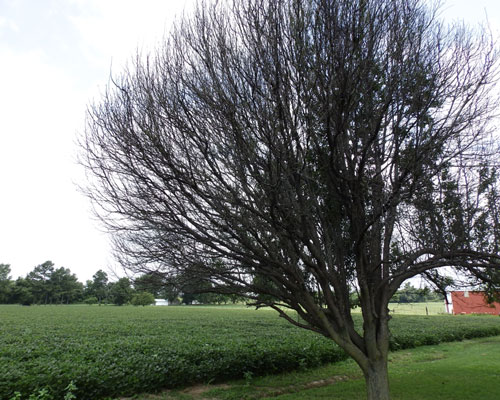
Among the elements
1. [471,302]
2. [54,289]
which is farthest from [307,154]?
[54,289]

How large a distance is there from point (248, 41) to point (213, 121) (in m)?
1.03

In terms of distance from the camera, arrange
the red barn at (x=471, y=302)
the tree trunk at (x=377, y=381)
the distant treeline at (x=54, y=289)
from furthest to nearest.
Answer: the distant treeline at (x=54, y=289) < the red barn at (x=471, y=302) < the tree trunk at (x=377, y=381)

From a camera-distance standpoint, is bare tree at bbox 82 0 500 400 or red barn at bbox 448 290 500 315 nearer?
bare tree at bbox 82 0 500 400

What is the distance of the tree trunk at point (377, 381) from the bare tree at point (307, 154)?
21mm

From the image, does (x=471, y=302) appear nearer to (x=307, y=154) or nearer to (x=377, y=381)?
(x=377, y=381)

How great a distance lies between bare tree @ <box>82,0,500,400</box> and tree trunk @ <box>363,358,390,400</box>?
Result: 0.02m

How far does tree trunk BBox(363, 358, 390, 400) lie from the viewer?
486 cm

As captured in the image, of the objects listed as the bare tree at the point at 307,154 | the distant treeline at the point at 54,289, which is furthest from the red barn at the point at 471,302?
the distant treeline at the point at 54,289

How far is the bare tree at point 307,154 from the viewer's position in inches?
155

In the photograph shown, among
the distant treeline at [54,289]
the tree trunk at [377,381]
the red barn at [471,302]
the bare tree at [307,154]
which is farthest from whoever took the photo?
the distant treeline at [54,289]

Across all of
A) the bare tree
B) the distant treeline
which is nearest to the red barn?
the bare tree

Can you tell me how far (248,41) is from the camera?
13.2 feet

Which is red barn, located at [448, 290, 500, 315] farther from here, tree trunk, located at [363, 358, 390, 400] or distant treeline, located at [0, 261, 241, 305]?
distant treeline, located at [0, 261, 241, 305]

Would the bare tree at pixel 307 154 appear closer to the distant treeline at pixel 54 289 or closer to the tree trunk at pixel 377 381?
the tree trunk at pixel 377 381
